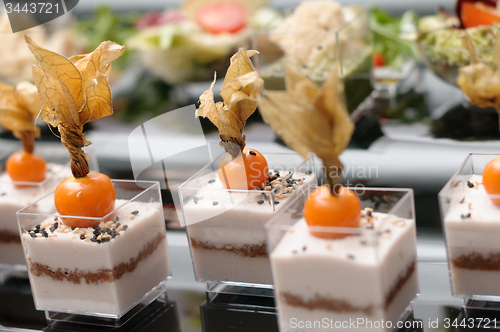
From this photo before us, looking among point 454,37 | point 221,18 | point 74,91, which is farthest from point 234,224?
point 221,18

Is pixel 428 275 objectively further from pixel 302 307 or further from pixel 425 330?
pixel 302 307

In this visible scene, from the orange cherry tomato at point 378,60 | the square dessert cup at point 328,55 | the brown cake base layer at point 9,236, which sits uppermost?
the square dessert cup at point 328,55

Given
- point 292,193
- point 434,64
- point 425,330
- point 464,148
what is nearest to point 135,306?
point 292,193

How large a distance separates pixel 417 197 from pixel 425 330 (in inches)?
13.3

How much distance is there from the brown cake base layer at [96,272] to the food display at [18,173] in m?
0.21

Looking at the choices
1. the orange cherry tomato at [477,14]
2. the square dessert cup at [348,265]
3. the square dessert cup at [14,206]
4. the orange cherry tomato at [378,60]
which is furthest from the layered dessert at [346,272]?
the orange cherry tomato at [378,60]

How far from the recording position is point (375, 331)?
28.2 inches

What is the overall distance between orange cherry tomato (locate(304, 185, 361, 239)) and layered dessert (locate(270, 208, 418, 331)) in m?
0.01

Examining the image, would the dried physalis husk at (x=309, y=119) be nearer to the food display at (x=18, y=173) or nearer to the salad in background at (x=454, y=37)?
the food display at (x=18, y=173)

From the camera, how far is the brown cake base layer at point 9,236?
1.10 m

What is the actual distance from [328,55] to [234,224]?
0.65m

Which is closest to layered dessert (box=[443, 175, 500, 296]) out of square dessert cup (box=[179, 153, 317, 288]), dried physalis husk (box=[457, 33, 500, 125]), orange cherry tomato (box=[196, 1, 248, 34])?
dried physalis husk (box=[457, 33, 500, 125])

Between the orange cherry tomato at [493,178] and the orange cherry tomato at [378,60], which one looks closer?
the orange cherry tomato at [493,178]

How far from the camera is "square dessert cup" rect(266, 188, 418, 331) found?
0.69m
